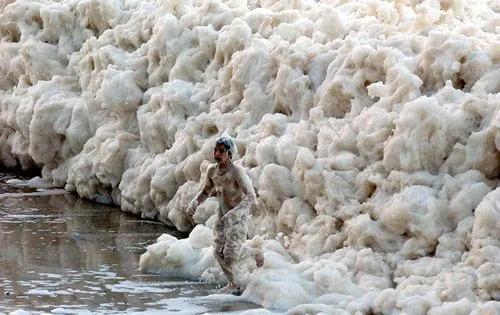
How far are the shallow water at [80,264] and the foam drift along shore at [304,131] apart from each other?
0.29 meters

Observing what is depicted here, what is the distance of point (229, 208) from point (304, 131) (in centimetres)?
128

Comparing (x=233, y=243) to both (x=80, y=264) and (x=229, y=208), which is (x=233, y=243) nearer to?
(x=229, y=208)

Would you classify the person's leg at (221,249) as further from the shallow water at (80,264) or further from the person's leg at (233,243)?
the shallow water at (80,264)

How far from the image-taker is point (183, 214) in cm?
1079

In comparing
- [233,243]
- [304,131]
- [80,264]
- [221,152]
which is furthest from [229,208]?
[80,264]

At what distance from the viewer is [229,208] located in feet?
29.1

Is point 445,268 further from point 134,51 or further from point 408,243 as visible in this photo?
point 134,51

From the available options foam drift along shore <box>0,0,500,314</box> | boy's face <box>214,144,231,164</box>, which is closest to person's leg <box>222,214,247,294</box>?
foam drift along shore <box>0,0,500,314</box>

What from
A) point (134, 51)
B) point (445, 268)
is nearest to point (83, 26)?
point (134, 51)

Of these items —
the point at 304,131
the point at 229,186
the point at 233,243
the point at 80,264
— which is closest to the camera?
the point at 233,243

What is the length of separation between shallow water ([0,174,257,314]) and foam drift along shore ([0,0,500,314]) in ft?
0.95

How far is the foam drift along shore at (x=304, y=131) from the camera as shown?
8.28 m

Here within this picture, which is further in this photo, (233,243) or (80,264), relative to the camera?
(80,264)

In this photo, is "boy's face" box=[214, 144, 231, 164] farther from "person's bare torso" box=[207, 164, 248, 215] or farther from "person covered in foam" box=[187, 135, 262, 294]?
"person's bare torso" box=[207, 164, 248, 215]
